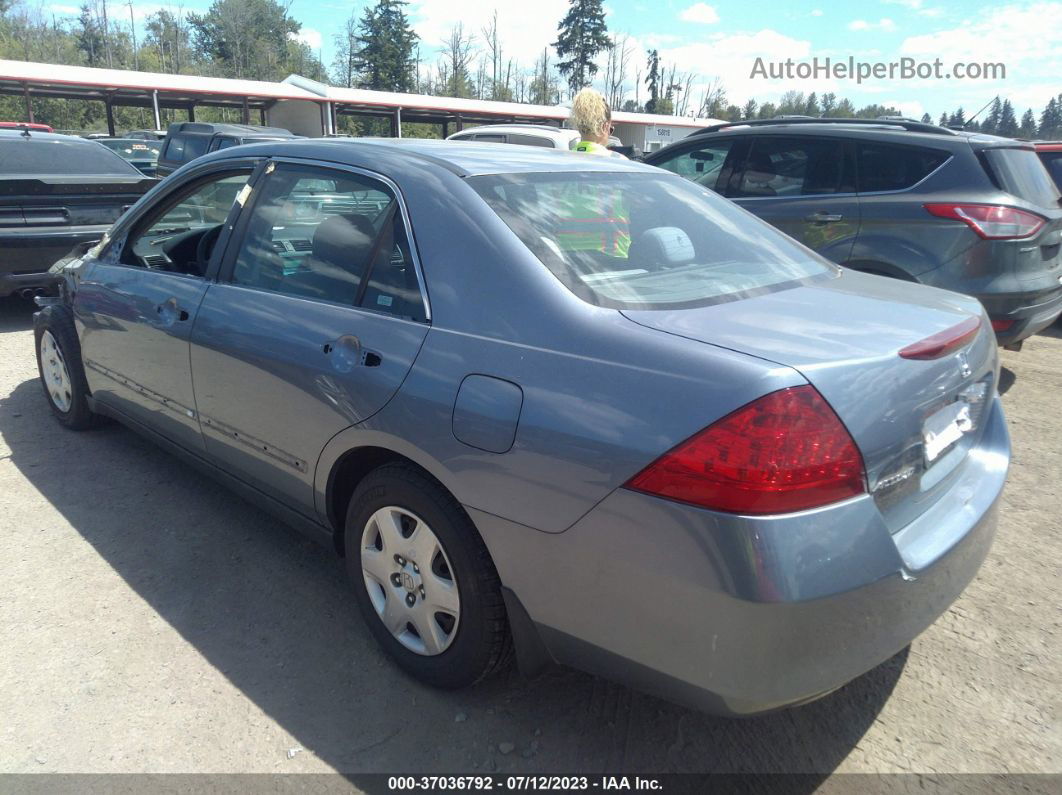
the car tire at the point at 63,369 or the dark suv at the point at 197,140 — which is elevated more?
the dark suv at the point at 197,140

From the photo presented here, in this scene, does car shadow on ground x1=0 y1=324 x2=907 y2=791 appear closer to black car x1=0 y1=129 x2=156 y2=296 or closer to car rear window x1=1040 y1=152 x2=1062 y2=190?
black car x1=0 y1=129 x2=156 y2=296

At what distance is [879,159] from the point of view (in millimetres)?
5523

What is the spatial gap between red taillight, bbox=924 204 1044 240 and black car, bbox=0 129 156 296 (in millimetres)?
6870

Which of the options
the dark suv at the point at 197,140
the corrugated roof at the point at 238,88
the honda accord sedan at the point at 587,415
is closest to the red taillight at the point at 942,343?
the honda accord sedan at the point at 587,415

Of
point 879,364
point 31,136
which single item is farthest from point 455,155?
point 31,136

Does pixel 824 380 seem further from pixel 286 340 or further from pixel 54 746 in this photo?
pixel 54 746

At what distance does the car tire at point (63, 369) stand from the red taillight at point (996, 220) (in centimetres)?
533

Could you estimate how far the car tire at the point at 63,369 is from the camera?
4371mm

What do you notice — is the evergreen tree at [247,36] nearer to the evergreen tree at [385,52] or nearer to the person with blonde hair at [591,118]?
the evergreen tree at [385,52]

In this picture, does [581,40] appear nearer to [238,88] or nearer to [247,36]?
[247,36]

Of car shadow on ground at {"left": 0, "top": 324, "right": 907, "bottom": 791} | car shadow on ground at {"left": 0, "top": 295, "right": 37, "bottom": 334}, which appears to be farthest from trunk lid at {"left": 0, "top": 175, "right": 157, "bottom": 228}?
car shadow on ground at {"left": 0, "top": 324, "right": 907, "bottom": 791}

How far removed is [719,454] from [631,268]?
878 millimetres

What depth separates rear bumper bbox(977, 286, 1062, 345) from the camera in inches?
195

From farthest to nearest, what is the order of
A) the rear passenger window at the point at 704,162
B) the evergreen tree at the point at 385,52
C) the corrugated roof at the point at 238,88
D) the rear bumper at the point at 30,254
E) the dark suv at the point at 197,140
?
the evergreen tree at the point at 385,52 < the corrugated roof at the point at 238,88 < the dark suv at the point at 197,140 < the rear passenger window at the point at 704,162 < the rear bumper at the point at 30,254
